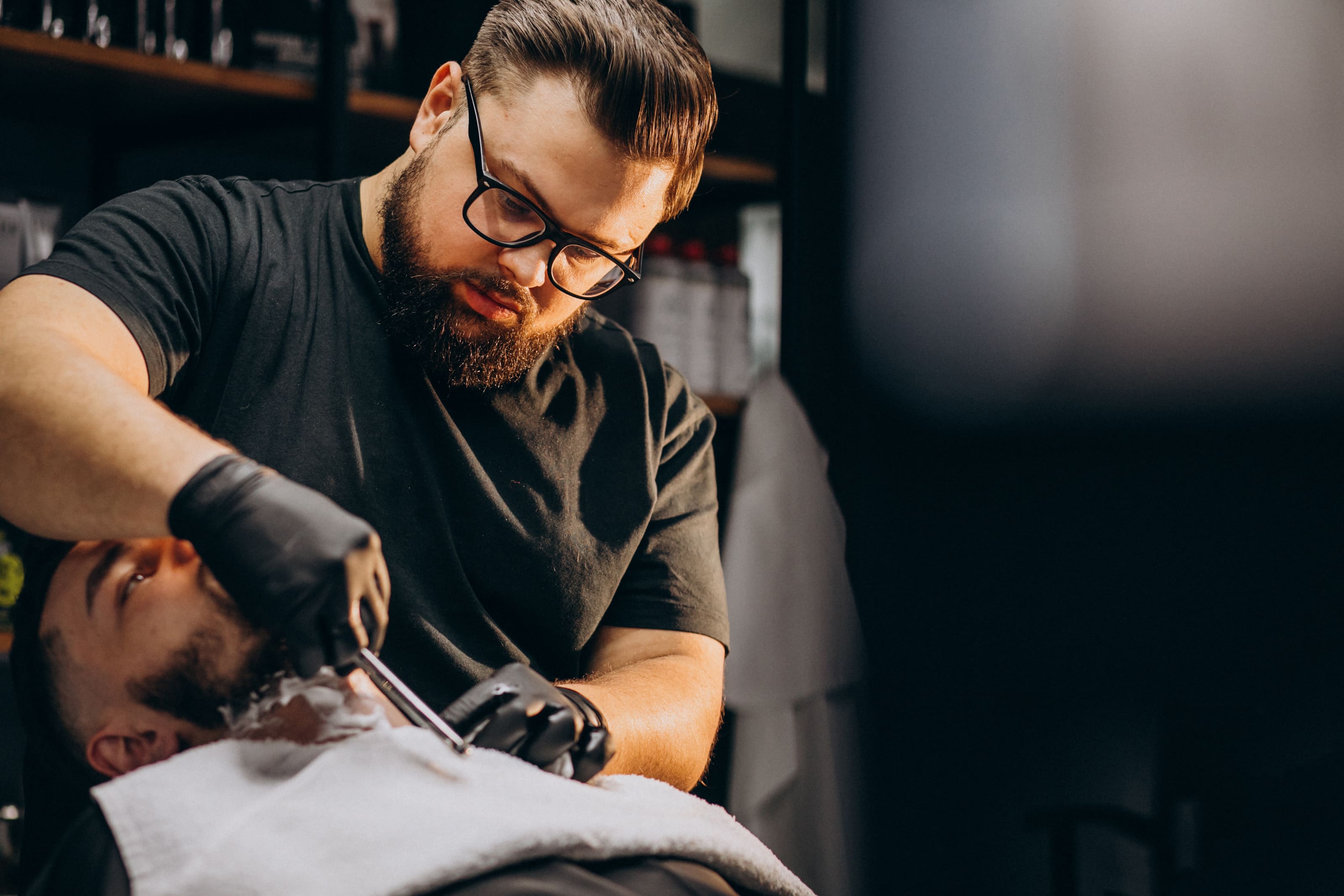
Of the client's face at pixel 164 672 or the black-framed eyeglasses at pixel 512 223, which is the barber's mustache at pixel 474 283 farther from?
the client's face at pixel 164 672

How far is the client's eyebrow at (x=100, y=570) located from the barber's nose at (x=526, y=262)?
473mm

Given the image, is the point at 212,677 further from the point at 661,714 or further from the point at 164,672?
the point at 661,714

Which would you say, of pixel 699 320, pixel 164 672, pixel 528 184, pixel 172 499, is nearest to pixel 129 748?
pixel 164 672

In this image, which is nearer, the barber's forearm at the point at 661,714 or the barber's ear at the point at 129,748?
the barber's ear at the point at 129,748

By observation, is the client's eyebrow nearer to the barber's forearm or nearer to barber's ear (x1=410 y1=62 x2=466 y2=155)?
the barber's forearm

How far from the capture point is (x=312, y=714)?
2.84ft

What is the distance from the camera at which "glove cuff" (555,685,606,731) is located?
0.90 metres

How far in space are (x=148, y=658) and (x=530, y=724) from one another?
1.02 ft

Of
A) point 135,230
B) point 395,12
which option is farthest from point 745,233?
point 135,230

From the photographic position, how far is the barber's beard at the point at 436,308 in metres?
1.16

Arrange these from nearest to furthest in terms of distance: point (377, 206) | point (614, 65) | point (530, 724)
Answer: point (530, 724) < point (614, 65) < point (377, 206)

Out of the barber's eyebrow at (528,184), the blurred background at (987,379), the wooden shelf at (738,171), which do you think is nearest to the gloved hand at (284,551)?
the barber's eyebrow at (528,184)

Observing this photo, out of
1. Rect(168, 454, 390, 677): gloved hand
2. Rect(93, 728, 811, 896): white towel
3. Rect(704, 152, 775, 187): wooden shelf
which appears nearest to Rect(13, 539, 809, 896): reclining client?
Rect(93, 728, 811, 896): white towel

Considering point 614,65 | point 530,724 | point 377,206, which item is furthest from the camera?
point 377,206
